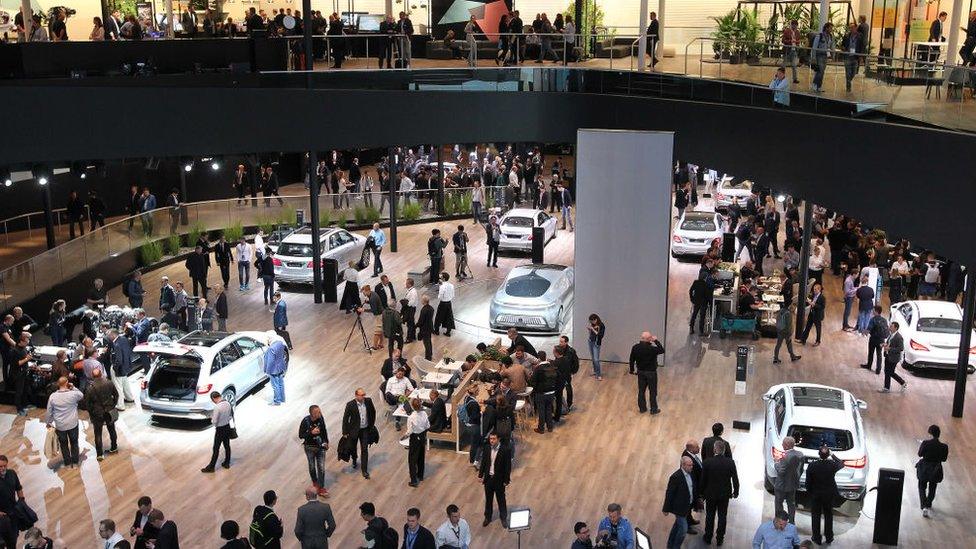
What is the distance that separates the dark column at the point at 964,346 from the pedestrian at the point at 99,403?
42.1 feet

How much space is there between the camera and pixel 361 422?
15250 mm

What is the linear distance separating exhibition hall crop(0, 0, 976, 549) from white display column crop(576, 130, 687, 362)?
54mm

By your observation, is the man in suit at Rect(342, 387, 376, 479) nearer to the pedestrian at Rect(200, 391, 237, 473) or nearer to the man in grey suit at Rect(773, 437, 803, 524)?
the pedestrian at Rect(200, 391, 237, 473)

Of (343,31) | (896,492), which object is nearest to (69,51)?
(343,31)

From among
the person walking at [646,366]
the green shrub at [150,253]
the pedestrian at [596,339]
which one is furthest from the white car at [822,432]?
the green shrub at [150,253]

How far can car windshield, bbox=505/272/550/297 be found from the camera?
21844mm

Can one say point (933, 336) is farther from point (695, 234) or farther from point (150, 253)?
point (150, 253)

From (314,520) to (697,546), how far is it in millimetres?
4883

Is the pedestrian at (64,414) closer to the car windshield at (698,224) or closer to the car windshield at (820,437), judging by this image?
the car windshield at (820,437)

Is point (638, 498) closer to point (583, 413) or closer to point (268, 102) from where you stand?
point (583, 413)

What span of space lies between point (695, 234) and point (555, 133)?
18.2 ft

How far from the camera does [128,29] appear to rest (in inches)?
979

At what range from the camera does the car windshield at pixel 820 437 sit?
1405 centimetres

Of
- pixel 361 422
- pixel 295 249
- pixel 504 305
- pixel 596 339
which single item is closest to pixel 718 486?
pixel 361 422
